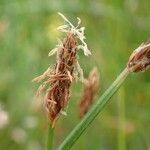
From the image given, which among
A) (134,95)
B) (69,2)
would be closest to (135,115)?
(134,95)

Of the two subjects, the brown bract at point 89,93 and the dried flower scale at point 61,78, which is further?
the brown bract at point 89,93

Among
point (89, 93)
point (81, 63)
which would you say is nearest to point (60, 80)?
point (89, 93)

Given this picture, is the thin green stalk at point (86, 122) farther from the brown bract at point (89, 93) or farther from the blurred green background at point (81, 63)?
the blurred green background at point (81, 63)

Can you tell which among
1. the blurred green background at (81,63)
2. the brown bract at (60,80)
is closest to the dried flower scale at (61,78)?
the brown bract at (60,80)

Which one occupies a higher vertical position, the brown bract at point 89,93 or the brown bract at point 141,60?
the brown bract at point 141,60

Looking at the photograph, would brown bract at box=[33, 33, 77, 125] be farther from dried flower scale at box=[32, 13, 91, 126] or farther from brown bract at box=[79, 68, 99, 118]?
brown bract at box=[79, 68, 99, 118]

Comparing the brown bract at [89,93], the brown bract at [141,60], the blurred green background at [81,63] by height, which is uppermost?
the brown bract at [141,60]

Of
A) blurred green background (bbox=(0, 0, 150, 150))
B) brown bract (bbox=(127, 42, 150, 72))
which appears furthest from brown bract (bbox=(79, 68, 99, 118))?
blurred green background (bbox=(0, 0, 150, 150))

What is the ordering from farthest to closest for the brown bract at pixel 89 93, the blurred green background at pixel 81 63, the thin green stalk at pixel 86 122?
the blurred green background at pixel 81 63 < the brown bract at pixel 89 93 < the thin green stalk at pixel 86 122

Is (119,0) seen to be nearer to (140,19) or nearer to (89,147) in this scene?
(140,19)
